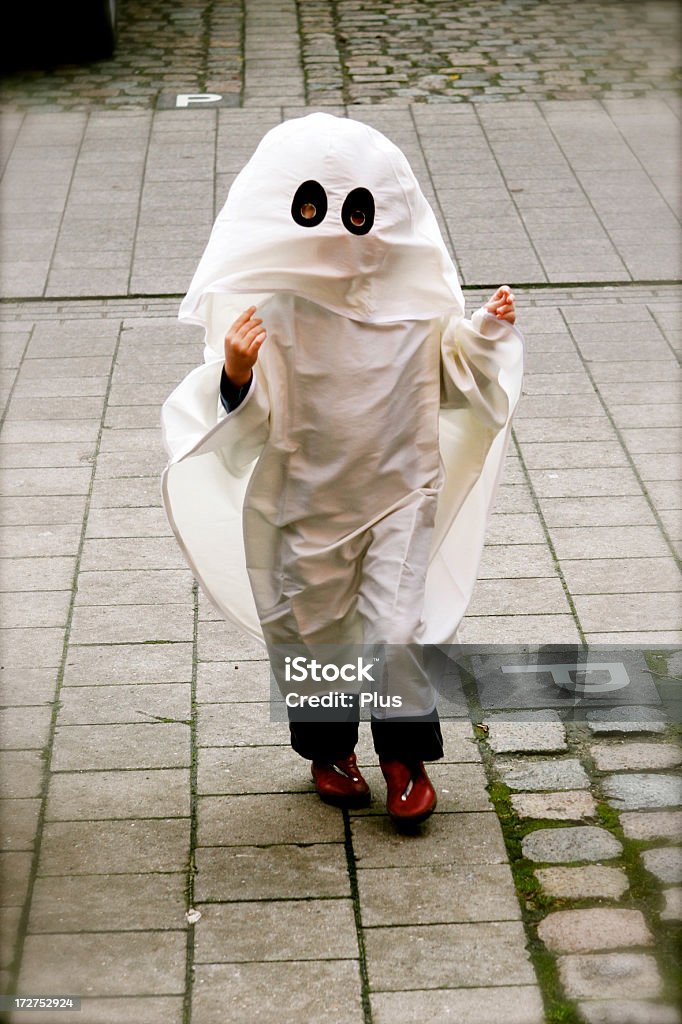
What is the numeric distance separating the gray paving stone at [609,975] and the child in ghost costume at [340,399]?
0.65m

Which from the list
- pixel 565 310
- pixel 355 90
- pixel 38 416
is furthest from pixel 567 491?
pixel 355 90

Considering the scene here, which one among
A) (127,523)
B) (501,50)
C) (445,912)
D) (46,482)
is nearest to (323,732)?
(445,912)

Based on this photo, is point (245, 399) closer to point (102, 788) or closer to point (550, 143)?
point (102, 788)

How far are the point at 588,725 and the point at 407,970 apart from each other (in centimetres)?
134

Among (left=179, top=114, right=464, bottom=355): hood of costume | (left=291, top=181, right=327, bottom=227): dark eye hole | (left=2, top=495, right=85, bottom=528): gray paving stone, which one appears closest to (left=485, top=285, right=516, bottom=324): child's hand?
(left=179, top=114, right=464, bottom=355): hood of costume

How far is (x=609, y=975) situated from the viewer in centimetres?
333

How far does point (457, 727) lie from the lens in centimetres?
440

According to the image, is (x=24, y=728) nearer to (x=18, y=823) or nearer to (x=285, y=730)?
(x=18, y=823)

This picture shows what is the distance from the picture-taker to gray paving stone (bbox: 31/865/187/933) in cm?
353

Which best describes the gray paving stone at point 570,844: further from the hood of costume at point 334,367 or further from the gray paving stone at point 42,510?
the gray paving stone at point 42,510

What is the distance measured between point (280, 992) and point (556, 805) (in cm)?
114

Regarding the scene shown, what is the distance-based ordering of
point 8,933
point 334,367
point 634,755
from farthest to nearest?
point 634,755 → point 334,367 → point 8,933

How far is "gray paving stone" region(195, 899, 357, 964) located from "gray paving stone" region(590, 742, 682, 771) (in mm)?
1093

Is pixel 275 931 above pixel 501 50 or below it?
above
